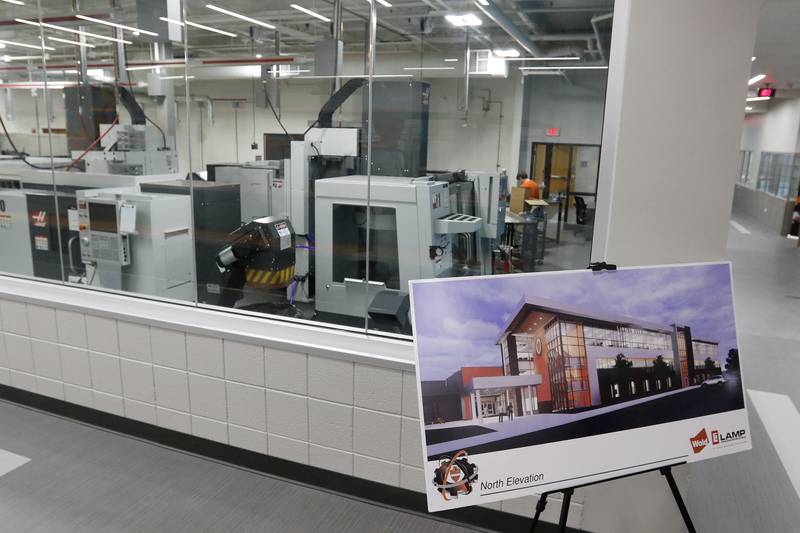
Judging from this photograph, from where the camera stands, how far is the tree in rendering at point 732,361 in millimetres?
1608

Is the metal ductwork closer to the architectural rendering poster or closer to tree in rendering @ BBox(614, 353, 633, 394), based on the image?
the architectural rendering poster

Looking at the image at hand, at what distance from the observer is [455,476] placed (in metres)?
1.37

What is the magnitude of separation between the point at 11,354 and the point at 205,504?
67.7 inches

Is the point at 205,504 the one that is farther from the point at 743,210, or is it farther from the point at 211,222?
the point at 743,210

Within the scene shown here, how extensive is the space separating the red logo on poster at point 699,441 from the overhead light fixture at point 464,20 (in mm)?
6289

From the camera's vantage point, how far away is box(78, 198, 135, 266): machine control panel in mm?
3555

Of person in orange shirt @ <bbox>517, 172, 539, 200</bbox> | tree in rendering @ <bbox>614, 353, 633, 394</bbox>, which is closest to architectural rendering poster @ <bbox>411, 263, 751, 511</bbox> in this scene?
tree in rendering @ <bbox>614, 353, 633, 394</bbox>

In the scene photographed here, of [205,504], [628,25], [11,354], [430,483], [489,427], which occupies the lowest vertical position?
[205,504]

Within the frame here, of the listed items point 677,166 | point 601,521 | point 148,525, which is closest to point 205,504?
point 148,525

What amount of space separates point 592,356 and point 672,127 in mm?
980

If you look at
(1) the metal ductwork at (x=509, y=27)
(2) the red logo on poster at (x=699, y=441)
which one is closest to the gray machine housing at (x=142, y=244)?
(2) the red logo on poster at (x=699, y=441)

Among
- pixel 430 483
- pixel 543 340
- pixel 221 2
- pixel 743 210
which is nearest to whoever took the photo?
pixel 430 483

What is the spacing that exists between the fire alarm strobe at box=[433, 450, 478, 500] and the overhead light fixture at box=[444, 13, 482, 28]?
6.50 m

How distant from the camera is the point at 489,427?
55.1 inches
